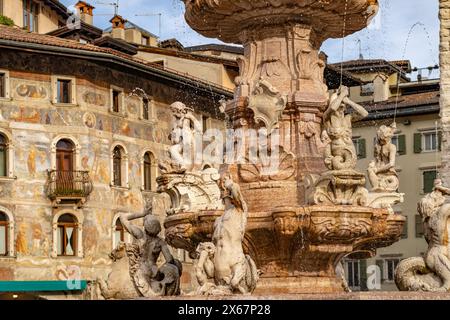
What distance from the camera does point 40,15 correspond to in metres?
55.4

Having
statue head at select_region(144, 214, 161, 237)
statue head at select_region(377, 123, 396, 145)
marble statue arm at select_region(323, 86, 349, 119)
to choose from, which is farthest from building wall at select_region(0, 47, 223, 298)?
statue head at select_region(377, 123, 396, 145)

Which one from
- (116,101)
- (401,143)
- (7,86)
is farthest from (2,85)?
(401,143)

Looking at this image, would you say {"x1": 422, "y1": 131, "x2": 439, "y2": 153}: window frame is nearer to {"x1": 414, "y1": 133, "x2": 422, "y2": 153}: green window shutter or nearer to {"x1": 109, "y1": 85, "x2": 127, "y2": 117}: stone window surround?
{"x1": 414, "y1": 133, "x2": 422, "y2": 153}: green window shutter

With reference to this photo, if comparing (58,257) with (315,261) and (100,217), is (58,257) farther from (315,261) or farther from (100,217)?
(315,261)

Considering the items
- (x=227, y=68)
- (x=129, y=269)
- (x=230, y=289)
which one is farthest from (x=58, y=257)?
(x=230, y=289)

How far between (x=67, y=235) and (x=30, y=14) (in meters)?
19.1

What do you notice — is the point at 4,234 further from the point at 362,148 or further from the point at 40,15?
the point at 40,15

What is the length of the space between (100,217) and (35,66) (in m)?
4.93

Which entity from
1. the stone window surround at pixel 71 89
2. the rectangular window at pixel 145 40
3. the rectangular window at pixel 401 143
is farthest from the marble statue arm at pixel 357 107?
the rectangular window at pixel 145 40

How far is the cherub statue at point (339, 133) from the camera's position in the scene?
14.9 meters

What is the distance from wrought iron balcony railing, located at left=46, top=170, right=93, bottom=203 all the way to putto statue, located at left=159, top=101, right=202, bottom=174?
21056mm

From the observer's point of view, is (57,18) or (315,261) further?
(57,18)

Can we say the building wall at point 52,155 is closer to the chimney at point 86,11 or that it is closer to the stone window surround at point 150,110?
the stone window surround at point 150,110
